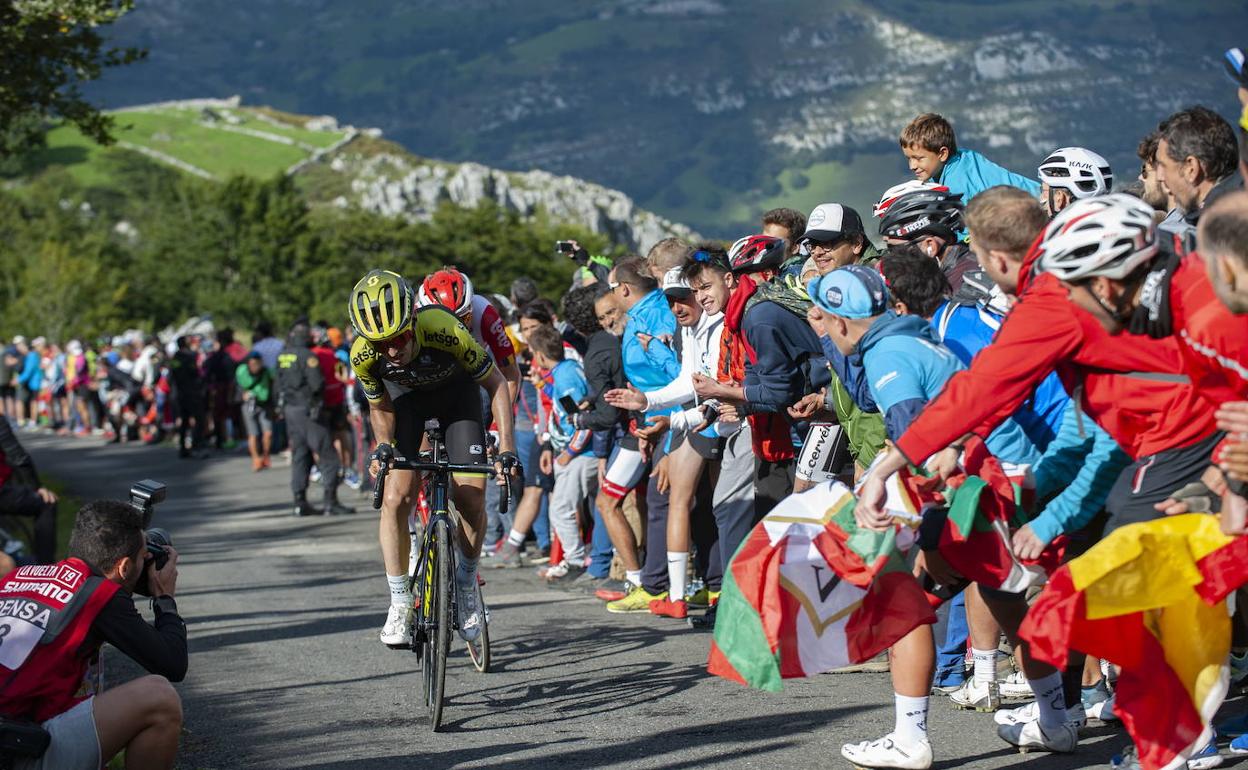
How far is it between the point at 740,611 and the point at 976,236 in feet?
5.42

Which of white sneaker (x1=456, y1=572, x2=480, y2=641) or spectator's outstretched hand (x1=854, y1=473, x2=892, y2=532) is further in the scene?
white sneaker (x1=456, y1=572, x2=480, y2=641)

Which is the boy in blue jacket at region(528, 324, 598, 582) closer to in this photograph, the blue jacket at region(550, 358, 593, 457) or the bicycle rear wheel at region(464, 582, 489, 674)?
the blue jacket at region(550, 358, 593, 457)

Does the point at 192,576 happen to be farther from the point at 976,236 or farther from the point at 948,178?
the point at 976,236

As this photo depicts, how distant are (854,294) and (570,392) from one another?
248 inches

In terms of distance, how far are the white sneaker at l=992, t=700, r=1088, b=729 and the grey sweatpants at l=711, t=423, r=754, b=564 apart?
3295mm

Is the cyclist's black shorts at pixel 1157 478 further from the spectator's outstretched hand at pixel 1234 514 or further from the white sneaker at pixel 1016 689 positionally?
the white sneaker at pixel 1016 689

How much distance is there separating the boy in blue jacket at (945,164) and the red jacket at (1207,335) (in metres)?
4.36

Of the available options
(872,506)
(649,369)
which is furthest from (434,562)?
(872,506)

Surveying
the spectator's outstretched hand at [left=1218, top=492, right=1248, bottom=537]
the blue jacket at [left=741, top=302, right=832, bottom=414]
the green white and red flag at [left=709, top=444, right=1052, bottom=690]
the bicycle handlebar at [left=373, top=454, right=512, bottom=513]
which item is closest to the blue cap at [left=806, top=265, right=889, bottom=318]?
the green white and red flag at [left=709, top=444, right=1052, bottom=690]

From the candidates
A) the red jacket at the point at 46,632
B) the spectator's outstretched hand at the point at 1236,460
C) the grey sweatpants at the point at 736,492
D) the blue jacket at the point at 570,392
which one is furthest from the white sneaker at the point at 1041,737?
the blue jacket at the point at 570,392

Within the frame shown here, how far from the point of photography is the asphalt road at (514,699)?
22.3 feet

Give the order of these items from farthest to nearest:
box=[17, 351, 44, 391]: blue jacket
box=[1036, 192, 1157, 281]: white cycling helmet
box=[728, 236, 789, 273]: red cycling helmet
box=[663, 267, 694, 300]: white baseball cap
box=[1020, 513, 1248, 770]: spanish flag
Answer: box=[17, 351, 44, 391]: blue jacket → box=[663, 267, 694, 300]: white baseball cap → box=[728, 236, 789, 273]: red cycling helmet → box=[1036, 192, 1157, 281]: white cycling helmet → box=[1020, 513, 1248, 770]: spanish flag

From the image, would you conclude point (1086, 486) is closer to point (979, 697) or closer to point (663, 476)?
point (979, 697)

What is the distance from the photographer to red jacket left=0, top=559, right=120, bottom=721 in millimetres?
5277
